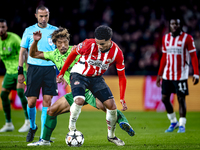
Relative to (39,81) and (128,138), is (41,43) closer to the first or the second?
(39,81)

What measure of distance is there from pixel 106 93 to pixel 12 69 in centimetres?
352

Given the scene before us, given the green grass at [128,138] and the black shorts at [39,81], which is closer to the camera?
the green grass at [128,138]

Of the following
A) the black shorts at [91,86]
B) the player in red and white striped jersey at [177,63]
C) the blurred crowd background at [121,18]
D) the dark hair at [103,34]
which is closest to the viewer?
the dark hair at [103,34]

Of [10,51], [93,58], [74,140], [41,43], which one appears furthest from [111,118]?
[10,51]

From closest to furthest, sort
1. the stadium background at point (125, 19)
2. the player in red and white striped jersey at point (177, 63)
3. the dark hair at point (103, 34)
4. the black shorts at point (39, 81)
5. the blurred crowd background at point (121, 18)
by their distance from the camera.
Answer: the dark hair at point (103, 34), the black shorts at point (39, 81), the player in red and white striped jersey at point (177, 63), the stadium background at point (125, 19), the blurred crowd background at point (121, 18)

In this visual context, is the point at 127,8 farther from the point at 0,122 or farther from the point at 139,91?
the point at 0,122

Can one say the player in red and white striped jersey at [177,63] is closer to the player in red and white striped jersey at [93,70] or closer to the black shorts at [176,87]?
the black shorts at [176,87]

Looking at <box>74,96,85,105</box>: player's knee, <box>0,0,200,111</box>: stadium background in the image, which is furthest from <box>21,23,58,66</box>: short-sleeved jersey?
<box>0,0,200,111</box>: stadium background

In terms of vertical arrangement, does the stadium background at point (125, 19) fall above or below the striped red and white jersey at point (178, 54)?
above

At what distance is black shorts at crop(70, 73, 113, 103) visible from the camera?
5047 millimetres

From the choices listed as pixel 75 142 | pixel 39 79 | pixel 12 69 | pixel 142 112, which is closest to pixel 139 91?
pixel 142 112

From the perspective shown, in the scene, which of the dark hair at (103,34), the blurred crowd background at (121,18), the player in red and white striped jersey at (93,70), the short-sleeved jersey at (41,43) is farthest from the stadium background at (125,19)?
the dark hair at (103,34)

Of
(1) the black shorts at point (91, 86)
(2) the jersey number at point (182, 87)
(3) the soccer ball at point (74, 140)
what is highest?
(1) the black shorts at point (91, 86)

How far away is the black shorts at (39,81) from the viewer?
6.16 metres
